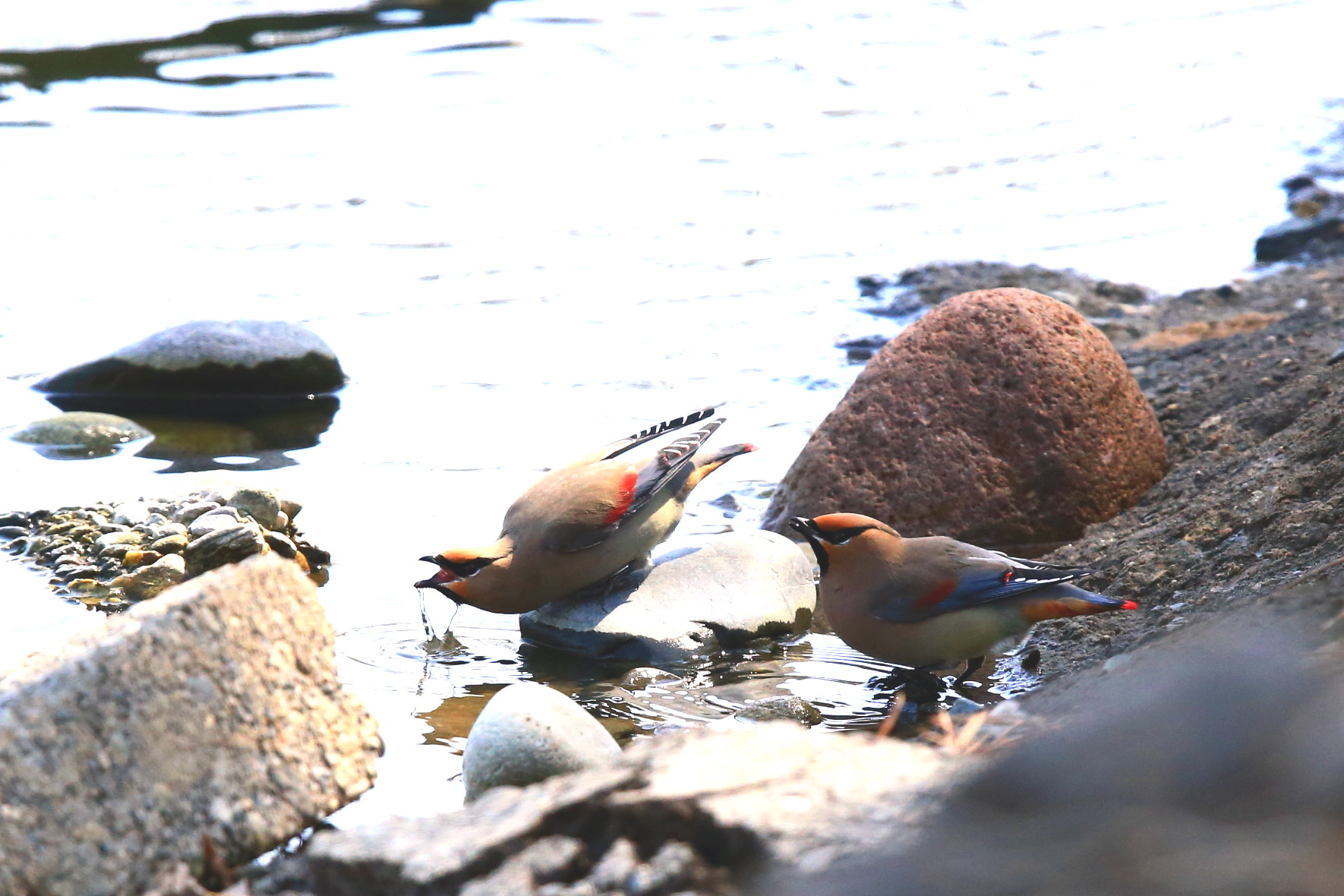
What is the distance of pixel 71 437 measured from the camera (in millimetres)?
7465

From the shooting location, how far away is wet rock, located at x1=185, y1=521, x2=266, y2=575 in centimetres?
598

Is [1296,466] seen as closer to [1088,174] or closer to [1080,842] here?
[1080,842]

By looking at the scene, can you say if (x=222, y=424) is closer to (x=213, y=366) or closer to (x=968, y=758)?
(x=213, y=366)

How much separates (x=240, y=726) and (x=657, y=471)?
2.90 meters

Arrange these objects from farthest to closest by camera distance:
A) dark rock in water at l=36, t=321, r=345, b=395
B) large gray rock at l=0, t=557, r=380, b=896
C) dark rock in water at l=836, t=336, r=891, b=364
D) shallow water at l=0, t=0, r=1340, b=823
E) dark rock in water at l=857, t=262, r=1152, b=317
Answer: dark rock in water at l=857, t=262, r=1152, b=317, dark rock in water at l=836, t=336, r=891, b=364, dark rock in water at l=36, t=321, r=345, b=395, shallow water at l=0, t=0, r=1340, b=823, large gray rock at l=0, t=557, r=380, b=896

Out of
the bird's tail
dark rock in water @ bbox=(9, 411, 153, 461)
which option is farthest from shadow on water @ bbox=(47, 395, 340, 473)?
the bird's tail

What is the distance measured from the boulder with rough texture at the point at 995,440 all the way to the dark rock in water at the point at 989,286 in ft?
11.1

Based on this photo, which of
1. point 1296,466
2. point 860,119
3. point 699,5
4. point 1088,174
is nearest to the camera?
point 1296,466

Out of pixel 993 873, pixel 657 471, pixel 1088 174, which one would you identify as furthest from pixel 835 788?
pixel 1088 174

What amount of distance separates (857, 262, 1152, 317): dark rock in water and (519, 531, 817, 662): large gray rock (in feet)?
14.3

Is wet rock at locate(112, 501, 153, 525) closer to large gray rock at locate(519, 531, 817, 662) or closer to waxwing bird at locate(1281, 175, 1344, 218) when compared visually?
large gray rock at locate(519, 531, 817, 662)

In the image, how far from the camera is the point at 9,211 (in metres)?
10.8

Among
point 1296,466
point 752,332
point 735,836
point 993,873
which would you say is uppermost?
point 993,873

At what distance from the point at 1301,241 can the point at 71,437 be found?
26.7ft
